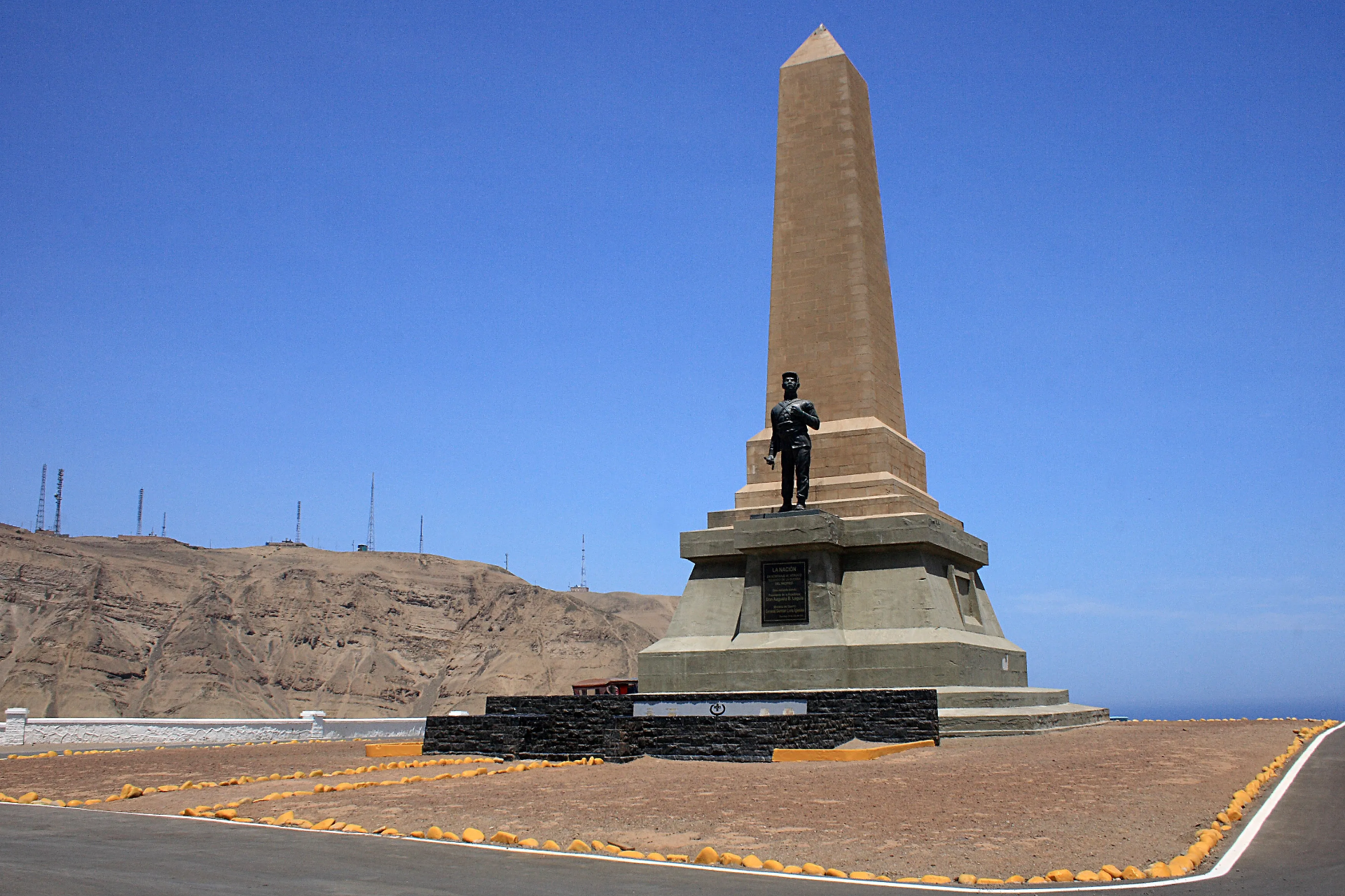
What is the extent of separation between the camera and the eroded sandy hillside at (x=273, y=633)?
177 ft

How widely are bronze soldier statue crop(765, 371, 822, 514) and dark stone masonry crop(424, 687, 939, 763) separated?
4131 millimetres

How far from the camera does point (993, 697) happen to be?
1808 centimetres

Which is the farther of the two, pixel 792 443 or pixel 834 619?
pixel 792 443

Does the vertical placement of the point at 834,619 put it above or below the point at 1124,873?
above

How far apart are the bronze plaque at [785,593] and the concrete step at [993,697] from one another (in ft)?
9.68

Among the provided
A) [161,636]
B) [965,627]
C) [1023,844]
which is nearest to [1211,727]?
[965,627]

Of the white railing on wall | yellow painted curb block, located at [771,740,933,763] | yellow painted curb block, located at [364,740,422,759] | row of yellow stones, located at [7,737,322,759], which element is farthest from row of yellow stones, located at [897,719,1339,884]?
row of yellow stones, located at [7,737,322,759]

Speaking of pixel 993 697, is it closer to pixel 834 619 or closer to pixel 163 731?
pixel 834 619

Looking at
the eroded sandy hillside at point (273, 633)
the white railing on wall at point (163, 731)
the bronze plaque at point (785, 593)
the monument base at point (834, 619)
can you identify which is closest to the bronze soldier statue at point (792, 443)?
the monument base at point (834, 619)

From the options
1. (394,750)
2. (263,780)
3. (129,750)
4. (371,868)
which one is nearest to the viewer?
(371,868)

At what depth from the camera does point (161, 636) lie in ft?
193

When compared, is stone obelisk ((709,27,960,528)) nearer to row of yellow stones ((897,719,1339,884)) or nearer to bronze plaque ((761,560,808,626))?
bronze plaque ((761,560,808,626))

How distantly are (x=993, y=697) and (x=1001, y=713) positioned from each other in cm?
95

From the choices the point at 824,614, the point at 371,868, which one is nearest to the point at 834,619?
the point at 824,614
